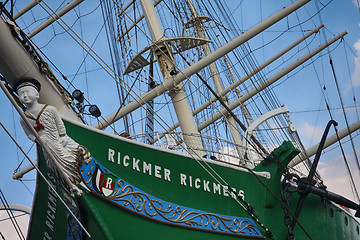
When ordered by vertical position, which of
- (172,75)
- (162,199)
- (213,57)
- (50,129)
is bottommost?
(162,199)

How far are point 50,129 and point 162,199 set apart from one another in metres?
1.78

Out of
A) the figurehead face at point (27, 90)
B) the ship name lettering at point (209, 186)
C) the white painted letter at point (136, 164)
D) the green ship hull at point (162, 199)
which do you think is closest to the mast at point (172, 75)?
the green ship hull at point (162, 199)

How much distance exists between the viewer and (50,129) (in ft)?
19.2

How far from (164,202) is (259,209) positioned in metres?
1.84

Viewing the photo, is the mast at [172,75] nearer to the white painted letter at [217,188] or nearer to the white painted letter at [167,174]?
the white painted letter at [217,188]

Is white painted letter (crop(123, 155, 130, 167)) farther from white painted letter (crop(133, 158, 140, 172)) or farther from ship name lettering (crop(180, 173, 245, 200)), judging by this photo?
ship name lettering (crop(180, 173, 245, 200))

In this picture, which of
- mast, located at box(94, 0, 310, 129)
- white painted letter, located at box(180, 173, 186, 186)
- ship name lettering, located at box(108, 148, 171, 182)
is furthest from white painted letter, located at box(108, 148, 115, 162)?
mast, located at box(94, 0, 310, 129)

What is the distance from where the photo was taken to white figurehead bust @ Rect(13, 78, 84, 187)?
578 cm

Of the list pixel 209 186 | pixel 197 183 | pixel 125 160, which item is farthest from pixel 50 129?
pixel 209 186

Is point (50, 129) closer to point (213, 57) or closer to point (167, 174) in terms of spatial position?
point (167, 174)

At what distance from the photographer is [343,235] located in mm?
9867

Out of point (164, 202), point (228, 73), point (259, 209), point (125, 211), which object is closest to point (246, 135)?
point (259, 209)

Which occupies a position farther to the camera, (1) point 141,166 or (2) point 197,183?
(2) point 197,183

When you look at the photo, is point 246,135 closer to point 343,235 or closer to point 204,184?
point 204,184
